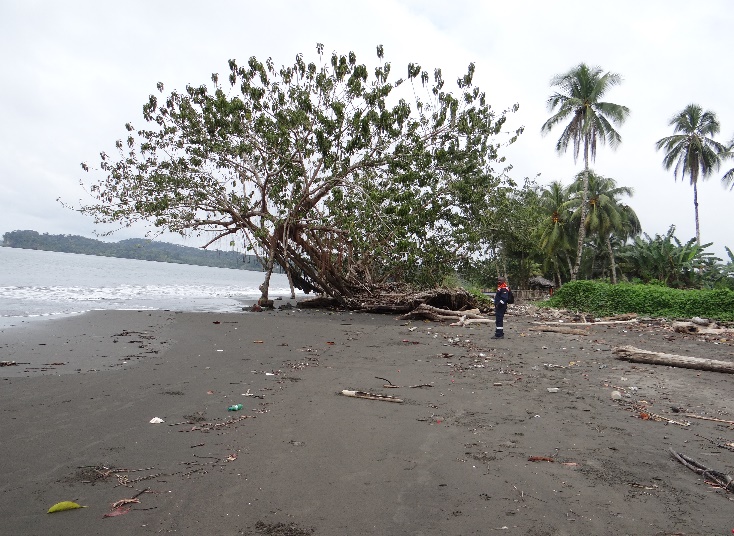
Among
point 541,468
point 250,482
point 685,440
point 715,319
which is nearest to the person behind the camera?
Answer: point 250,482

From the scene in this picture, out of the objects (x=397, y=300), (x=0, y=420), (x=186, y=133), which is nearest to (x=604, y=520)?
(x=0, y=420)

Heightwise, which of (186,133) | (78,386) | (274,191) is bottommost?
(78,386)

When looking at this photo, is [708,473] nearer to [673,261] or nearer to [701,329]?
[701,329]

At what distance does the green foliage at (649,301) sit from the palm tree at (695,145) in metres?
18.5

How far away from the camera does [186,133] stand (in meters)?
18.4

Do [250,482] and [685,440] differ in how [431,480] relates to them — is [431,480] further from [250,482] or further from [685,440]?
[685,440]

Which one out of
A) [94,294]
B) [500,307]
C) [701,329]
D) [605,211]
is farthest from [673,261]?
[94,294]

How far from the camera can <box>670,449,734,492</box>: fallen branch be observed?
10.3 feet

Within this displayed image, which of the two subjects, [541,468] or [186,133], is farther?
[186,133]

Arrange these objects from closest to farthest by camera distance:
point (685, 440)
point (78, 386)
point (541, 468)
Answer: point (541, 468) → point (685, 440) → point (78, 386)

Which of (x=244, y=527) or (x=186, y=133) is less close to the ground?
(x=186, y=133)

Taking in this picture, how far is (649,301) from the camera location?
1878 cm

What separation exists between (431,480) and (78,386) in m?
4.57

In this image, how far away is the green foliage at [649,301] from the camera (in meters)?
17.0
